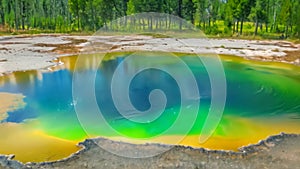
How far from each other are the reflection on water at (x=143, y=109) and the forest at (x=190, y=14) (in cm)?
3657

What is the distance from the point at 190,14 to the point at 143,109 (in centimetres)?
6244

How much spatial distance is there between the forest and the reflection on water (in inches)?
1440

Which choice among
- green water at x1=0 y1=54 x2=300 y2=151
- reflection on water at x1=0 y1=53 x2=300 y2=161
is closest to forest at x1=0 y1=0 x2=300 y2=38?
green water at x1=0 y1=54 x2=300 y2=151

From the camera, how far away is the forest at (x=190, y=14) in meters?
63.9

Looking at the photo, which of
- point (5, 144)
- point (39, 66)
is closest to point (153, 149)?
point (5, 144)

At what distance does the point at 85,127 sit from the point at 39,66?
17.4 meters

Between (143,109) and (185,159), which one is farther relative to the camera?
(143,109)

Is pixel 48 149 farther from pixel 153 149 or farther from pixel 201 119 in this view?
pixel 201 119

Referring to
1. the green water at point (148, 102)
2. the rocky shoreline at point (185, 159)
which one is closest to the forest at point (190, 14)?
the green water at point (148, 102)

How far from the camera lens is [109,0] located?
7850cm

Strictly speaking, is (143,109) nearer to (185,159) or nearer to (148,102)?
(148,102)

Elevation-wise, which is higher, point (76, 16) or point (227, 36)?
point (76, 16)

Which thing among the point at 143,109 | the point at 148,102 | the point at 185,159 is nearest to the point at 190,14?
the point at 148,102

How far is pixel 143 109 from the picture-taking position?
18.6 m
